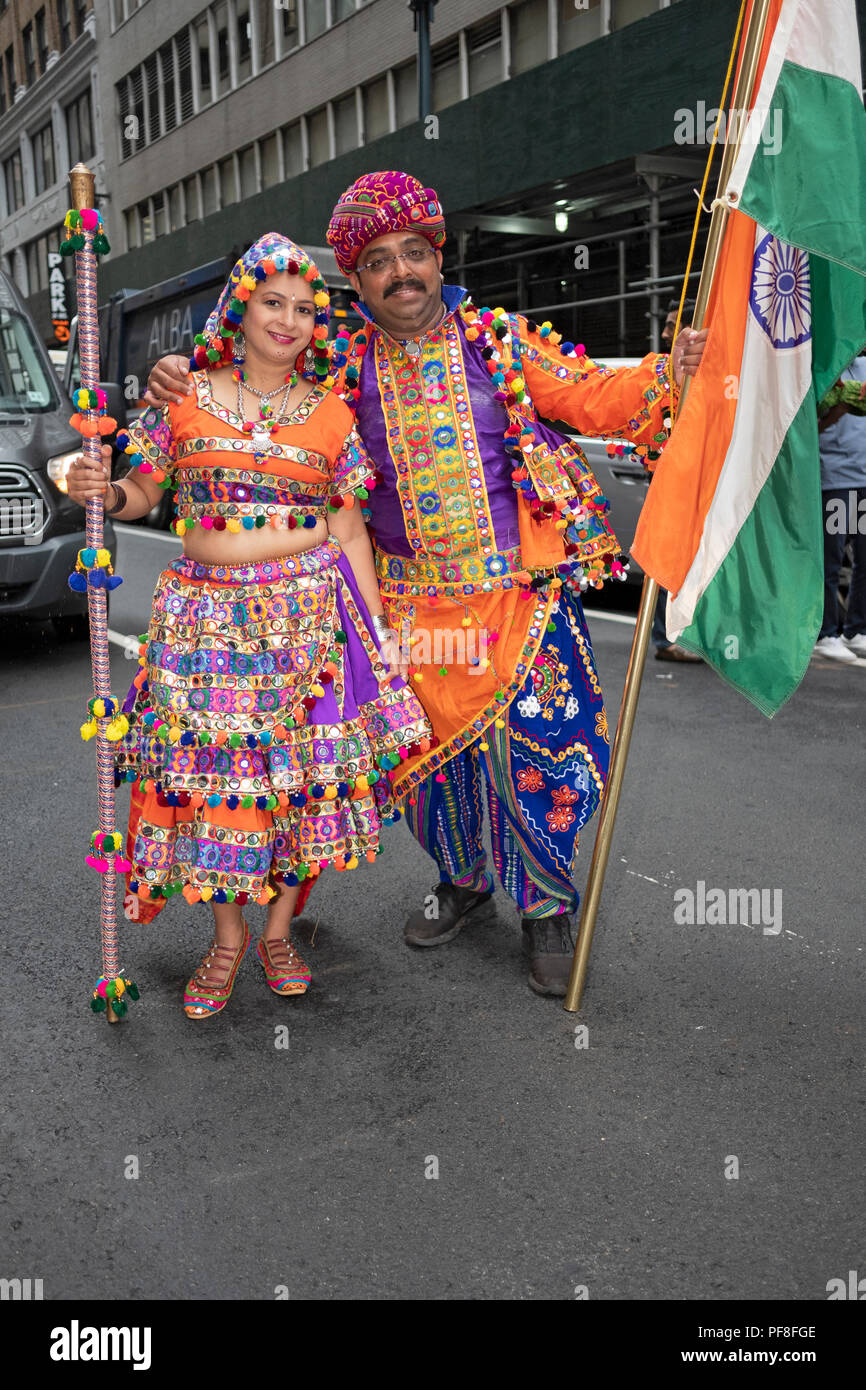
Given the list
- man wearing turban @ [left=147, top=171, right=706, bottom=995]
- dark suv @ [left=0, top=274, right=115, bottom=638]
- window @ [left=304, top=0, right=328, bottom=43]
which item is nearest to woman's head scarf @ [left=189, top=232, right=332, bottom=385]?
man wearing turban @ [left=147, top=171, right=706, bottom=995]

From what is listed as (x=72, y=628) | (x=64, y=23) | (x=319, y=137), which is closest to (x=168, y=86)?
(x=319, y=137)

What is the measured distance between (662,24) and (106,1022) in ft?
48.3

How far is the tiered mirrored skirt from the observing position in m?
3.18

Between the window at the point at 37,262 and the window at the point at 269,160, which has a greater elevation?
the window at the point at 37,262

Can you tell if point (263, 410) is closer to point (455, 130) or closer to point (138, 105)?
point (455, 130)

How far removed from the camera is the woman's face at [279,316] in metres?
3.14

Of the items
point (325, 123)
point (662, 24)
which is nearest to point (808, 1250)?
point (662, 24)

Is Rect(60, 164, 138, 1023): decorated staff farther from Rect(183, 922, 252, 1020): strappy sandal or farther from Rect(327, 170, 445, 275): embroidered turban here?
Rect(327, 170, 445, 275): embroidered turban

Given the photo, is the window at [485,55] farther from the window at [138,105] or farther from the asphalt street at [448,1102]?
the asphalt street at [448,1102]

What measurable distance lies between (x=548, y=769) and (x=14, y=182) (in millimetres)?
51451

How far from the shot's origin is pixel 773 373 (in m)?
3.23

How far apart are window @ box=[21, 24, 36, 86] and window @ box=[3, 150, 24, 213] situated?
114 inches

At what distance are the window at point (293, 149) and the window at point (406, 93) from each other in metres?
4.09

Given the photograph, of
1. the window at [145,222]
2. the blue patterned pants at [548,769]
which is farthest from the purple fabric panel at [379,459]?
the window at [145,222]
